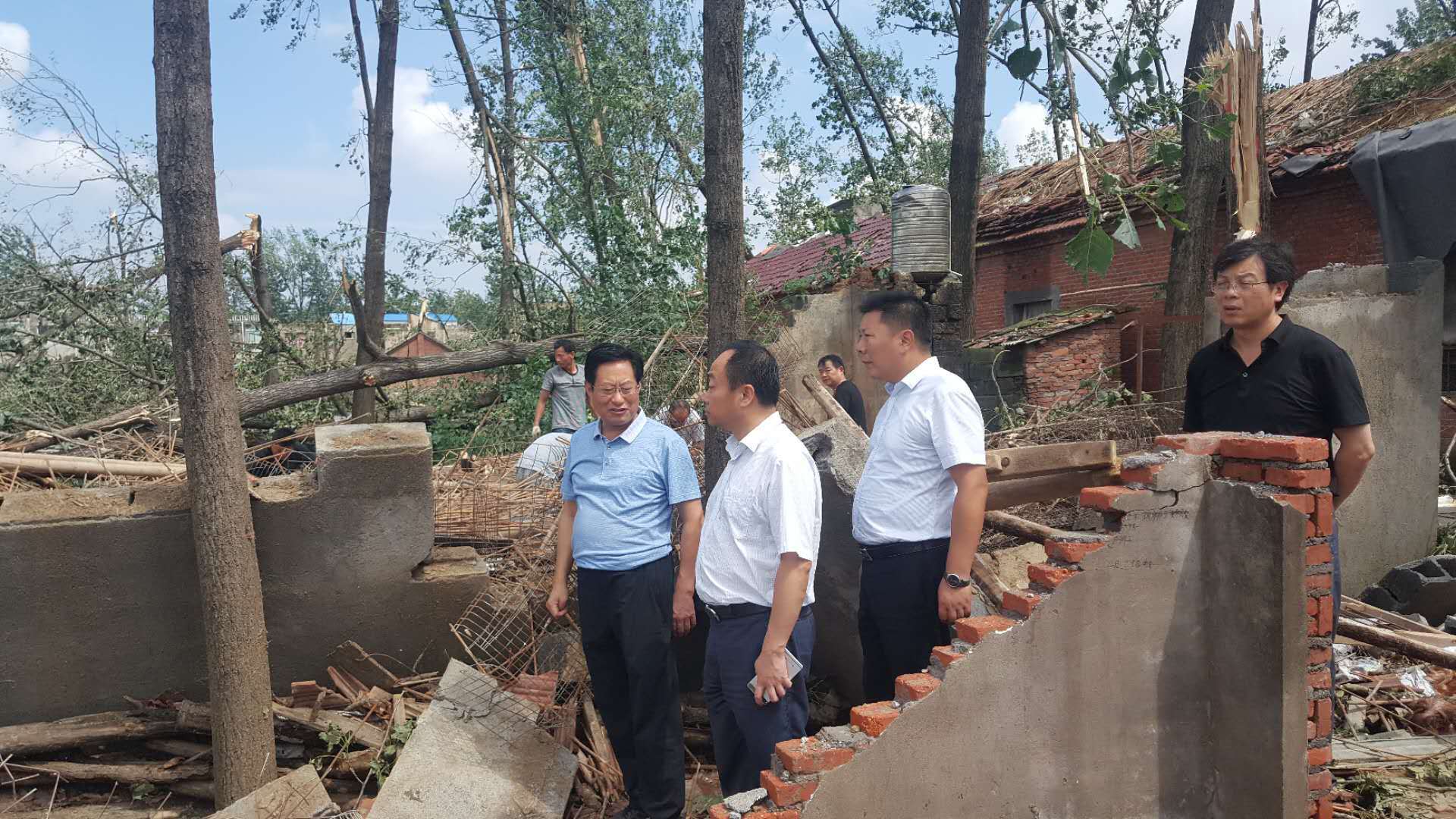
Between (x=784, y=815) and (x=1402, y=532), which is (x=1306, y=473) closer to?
(x=784, y=815)

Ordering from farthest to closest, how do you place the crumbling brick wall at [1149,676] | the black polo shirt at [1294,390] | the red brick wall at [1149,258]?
the red brick wall at [1149,258] < the black polo shirt at [1294,390] < the crumbling brick wall at [1149,676]

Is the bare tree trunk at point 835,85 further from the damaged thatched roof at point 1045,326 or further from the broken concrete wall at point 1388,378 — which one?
the broken concrete wall at point 1388,378

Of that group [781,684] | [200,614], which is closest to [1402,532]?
[781,684]

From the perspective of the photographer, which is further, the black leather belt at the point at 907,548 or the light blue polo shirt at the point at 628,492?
the light blue polo shirt at the point at 628,492

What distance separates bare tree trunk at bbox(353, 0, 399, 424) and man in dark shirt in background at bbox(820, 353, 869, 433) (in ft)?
21.3

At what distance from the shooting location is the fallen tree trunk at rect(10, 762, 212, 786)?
4227 mm

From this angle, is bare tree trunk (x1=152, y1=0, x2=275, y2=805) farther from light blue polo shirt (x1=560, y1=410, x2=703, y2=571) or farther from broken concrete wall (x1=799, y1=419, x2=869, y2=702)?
broken concrete wall (x1=799, y1=419, x2=869, y2=702)

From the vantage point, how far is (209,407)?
391 cm

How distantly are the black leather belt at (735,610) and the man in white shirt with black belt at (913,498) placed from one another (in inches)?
14.4

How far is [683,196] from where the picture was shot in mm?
13953

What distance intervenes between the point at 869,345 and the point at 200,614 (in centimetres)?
364

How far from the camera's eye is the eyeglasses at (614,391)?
371 cm

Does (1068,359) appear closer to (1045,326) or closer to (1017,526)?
(1045,326)

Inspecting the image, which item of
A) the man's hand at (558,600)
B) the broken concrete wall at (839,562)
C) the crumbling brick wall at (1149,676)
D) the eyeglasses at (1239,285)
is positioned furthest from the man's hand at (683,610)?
the eyeglasses at (1239,285)
